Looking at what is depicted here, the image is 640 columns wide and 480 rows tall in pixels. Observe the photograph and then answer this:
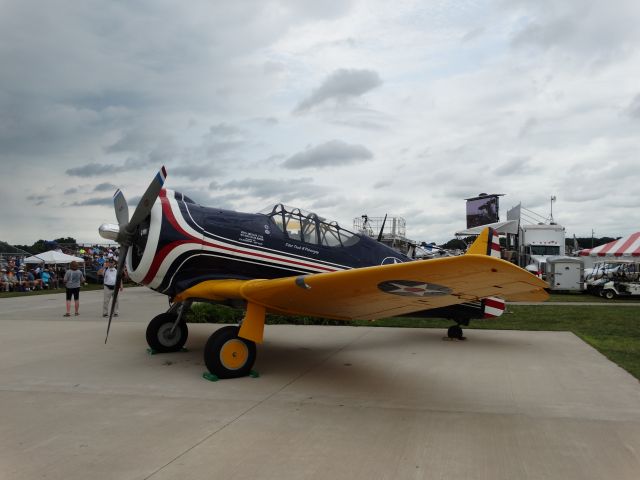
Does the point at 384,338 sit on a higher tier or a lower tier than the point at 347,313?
lower

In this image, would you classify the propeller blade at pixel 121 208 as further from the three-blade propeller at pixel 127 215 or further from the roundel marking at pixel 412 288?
the roundel marking at pixel 412 288

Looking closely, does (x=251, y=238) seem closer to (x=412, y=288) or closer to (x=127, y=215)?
(x=127, y=215)

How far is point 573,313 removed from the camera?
1362 cm

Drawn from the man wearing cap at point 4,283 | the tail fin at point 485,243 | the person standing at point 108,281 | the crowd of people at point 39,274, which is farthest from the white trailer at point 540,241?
the man wearing cap at point 4,283

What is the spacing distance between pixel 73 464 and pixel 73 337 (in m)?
6.32

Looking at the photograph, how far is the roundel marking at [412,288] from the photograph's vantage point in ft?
14.5

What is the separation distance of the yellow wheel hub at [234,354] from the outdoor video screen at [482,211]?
4562 centimetres

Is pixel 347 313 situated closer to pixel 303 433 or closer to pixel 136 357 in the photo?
pixel 303 433

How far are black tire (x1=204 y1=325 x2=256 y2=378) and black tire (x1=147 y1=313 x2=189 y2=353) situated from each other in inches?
75.1

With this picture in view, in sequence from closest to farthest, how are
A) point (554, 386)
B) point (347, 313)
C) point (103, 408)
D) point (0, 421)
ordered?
point (0, 421), point (103, 408), point (554, 386), point (347, 313)

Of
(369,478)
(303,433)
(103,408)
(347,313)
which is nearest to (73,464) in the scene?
(103,408)

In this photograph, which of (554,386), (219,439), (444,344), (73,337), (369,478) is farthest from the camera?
(73,337)

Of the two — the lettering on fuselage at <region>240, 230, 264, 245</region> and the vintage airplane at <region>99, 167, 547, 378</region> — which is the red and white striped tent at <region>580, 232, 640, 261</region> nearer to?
the vintage airplane at <region>99, 167, 547, 378</region>

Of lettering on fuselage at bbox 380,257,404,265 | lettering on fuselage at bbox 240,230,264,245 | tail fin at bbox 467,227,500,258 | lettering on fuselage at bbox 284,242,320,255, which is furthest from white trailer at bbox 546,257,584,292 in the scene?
lettering on fuselage at bbox 240,230,264,245
